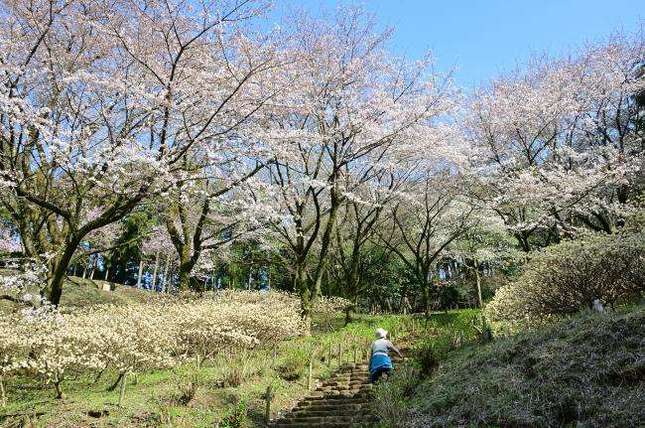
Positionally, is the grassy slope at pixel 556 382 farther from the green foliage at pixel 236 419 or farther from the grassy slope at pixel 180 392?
the grassy slope at pixel 180 392

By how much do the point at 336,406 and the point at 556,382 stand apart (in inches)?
173

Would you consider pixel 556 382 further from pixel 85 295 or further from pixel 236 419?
pixel 85 295

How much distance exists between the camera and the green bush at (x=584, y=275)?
9.40 meters

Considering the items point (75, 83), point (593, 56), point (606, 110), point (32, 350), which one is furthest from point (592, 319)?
point (593, 56)

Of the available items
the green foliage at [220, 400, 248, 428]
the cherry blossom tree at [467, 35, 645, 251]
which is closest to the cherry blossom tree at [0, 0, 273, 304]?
the green foliage at [220, 400, 248, 428]

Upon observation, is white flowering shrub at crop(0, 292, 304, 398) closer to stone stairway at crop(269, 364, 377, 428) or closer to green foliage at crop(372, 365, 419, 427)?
stone stairway at crop(269, 364, 377, 428)

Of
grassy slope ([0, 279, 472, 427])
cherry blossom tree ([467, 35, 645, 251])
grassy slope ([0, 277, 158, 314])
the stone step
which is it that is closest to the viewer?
grassy slope ([0, 279, 472, 427])

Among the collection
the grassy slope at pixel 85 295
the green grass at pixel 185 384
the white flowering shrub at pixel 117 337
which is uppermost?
the grassy slope at pixel 85 295

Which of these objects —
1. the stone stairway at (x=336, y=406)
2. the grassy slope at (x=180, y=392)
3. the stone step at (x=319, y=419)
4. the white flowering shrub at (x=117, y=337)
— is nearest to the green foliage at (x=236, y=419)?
the grassy slope at (x=180, y=392)

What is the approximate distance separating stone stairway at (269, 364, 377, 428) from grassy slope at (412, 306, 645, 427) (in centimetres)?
120

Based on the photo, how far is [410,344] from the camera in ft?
50.9

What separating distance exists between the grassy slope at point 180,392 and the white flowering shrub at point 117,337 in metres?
0.35

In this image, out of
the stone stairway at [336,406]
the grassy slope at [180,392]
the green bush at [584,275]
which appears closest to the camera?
the grassy slope at [180,392]

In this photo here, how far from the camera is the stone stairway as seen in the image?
8.41 metres
